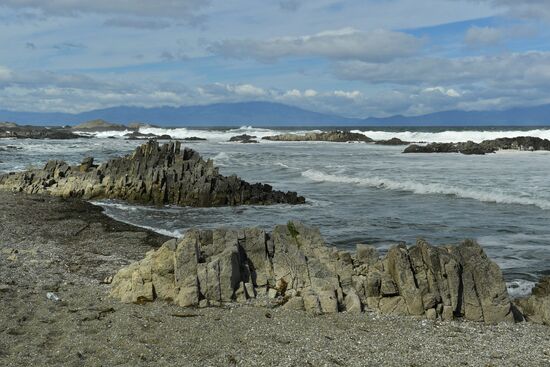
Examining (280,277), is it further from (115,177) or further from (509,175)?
(509,175)

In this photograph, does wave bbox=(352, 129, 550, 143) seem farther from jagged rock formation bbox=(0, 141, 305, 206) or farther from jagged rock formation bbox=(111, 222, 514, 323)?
jagged rock formation bbox=(111, 222, 514, 323)

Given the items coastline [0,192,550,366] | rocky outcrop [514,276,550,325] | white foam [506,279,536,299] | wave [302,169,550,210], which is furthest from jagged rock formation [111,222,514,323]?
wave [302,169,550,210]

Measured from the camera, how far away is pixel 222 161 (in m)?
47.9

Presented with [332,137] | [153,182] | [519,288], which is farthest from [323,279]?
[332,137]

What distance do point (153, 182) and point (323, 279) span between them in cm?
1561

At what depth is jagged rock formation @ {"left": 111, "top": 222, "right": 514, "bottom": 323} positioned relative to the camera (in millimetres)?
9828

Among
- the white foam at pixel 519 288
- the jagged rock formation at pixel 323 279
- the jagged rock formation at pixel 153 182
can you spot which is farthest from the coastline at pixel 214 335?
the jagged rock formation at pixel 153 182

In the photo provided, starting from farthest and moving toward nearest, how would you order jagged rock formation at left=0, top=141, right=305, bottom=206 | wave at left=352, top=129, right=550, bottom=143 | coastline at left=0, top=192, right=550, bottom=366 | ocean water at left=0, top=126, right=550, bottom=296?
wave at left=352, top=129, right=550, bottom=143
jagged rock formation at left=0, top=141, right=305, bottom=206
ocean water at left=0, top=126, right=550, bottom=296
coastline at left=0, top=192, right=550, bottom=366

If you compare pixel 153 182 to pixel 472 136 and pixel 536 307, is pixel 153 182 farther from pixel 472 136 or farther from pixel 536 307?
pixel 472 136

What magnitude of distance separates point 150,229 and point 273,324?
946 centimetres

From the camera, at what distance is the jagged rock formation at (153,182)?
23.8 meters

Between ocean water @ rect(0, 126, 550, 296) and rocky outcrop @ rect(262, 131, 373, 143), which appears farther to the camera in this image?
rocky outcrop @ rect(262, 131, 373, 143)

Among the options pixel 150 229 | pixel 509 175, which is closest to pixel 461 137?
pixel 509 175

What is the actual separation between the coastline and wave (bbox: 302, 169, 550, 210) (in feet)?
46.9
